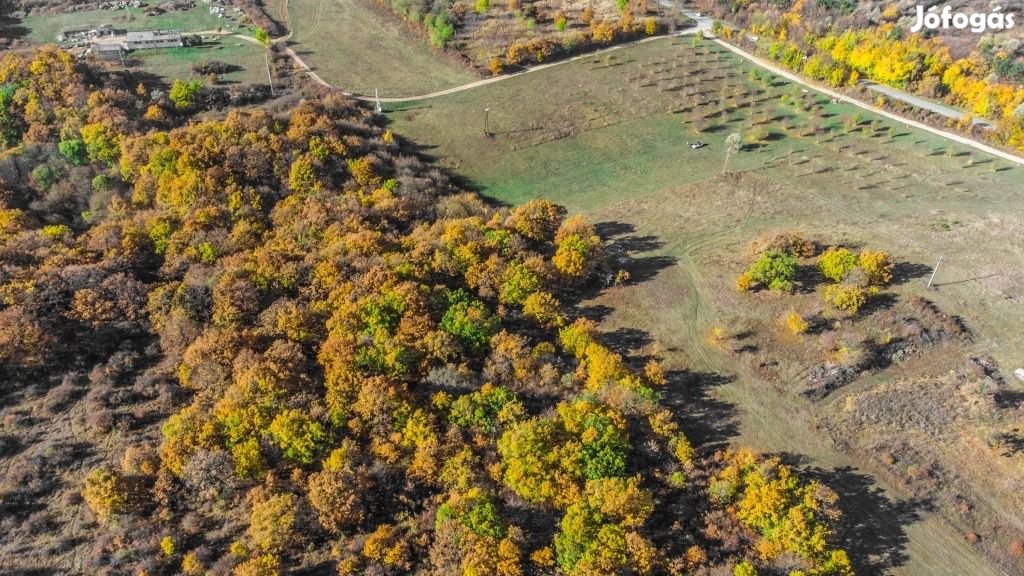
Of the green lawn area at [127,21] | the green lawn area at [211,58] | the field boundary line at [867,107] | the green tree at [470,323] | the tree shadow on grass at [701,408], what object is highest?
the green lawn area at [127,21]

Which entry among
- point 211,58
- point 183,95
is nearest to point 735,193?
point 183,95

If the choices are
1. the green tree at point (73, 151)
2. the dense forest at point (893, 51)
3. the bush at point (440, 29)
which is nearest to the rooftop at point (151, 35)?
the green tree at point (73, 151)

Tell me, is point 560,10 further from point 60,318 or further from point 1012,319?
point 60,318

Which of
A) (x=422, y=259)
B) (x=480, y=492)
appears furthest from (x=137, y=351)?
(x=480, y=492)

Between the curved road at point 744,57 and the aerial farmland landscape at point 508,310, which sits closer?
the aerial farmland landscape at point 508,310

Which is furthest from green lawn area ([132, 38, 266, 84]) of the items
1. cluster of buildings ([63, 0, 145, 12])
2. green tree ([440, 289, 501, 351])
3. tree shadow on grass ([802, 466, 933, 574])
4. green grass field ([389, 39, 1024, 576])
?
tree shadow on grass ([802, 466, 933, 574])

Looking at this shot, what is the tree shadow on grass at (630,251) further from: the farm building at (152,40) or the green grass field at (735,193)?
the farm building at (152,40)
